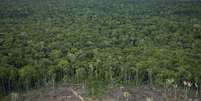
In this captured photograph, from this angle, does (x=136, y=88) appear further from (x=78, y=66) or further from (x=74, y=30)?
(x=74, y=30)

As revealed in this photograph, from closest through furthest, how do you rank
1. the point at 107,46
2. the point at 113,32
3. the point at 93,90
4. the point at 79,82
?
1. the point at 93,90
2. the point at 79,82
3. the point at 107,46
4. the point at 113,32

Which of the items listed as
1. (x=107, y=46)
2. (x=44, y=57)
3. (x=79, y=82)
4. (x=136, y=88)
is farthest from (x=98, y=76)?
(x=107, y=46)

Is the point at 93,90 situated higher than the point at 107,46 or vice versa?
the point at 107,46

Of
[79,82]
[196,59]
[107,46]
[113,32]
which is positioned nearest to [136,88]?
[79,82]

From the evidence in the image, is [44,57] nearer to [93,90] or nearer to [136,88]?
[93,90]

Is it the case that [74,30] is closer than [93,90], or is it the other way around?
[93,90]

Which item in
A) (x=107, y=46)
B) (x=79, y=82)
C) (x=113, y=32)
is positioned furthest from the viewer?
(x=113, y=32)
